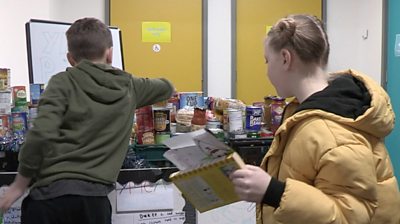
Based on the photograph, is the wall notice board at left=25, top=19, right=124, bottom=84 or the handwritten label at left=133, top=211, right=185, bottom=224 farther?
the wall notice board at left=25, top=19, right=124, bottom=84

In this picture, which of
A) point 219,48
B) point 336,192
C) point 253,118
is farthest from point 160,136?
point 219,48

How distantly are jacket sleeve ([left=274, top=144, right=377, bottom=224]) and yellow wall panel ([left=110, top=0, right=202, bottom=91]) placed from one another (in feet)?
13.0

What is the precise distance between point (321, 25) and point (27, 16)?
3.29 metres

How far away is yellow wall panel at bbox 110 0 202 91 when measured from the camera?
4910 millimetres

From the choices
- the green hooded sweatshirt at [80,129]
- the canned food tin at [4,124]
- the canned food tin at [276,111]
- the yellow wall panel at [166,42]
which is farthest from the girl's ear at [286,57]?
the yellow wall panel at [166,42]

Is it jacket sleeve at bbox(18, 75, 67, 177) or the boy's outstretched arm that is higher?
jacket sleeve at bbox(18, 75, 67, 177)

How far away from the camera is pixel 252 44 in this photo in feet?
16.7

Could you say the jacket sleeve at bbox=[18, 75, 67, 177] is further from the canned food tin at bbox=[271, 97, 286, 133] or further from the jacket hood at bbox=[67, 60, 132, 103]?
the canned food tin at bbox=[271, 97, 286, 133]

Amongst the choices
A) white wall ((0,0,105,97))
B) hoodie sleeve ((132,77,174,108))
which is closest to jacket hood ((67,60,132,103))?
hoodie sleeve ((132,77,174,108))

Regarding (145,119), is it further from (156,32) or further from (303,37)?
(156,32)

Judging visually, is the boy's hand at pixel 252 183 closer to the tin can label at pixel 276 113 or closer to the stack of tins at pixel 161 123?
the stack of tins at pixel 161 123

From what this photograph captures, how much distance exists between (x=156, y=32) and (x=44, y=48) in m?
2.35

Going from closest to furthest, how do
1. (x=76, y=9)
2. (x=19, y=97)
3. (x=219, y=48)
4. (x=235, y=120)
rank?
1. (x=19, y=97)
2. (x=235, y=120)
3. (x=76, y=9)
4. (x=219, y=48)

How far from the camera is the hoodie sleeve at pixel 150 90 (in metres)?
2.01
